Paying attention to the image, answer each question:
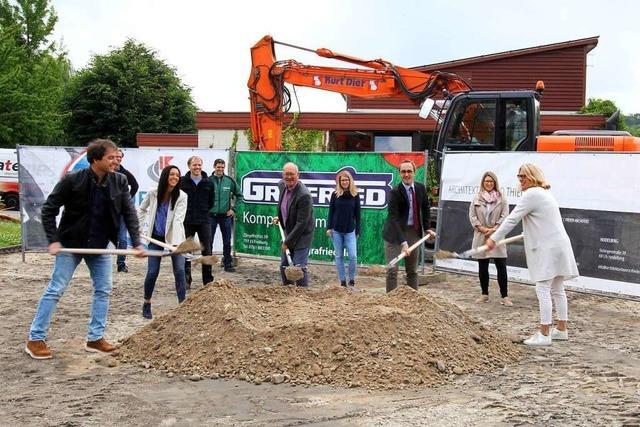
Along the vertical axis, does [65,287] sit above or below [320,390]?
above

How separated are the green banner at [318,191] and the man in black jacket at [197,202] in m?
2.58

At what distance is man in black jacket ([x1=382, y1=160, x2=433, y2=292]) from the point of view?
29.0 feet

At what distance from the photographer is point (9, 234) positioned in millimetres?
17219

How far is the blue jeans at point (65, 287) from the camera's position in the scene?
6539mm

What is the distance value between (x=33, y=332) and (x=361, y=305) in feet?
10.6

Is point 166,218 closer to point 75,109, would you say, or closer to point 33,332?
point 33,332

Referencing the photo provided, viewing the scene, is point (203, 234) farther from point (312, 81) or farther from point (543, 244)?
point (312, 81)

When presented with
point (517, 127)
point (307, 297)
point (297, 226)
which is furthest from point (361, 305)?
point (517, 127)

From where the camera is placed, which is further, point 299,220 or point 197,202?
point 197,202

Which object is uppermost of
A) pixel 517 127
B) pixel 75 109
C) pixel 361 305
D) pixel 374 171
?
pixel 75 109

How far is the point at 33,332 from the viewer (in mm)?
6559

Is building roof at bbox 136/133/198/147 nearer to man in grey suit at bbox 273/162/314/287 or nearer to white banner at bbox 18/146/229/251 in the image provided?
white banner at bbox 18/146/229/251

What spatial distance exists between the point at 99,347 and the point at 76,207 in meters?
1.38

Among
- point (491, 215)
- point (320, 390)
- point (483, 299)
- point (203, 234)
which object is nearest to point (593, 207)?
point (491, 215)
